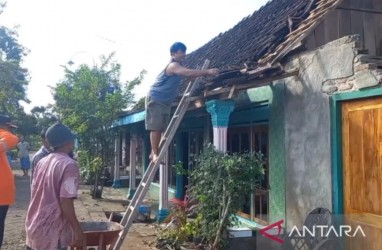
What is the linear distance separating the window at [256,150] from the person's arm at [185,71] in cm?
163

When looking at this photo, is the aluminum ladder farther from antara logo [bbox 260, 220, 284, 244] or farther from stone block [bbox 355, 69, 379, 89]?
stone block [bbox 355, 69, 379, 89]

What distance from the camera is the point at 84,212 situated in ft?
31.7

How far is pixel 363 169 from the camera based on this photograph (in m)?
4.57

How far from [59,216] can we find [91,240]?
469 millimetres

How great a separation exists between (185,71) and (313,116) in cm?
182

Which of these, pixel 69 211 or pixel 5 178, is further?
pixel 5 178

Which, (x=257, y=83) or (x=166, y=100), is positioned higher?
(x=257, y=83)

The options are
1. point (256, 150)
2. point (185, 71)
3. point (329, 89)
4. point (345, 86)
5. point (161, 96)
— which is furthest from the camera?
point (256, 150)

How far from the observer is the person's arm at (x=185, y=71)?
18.4 feet

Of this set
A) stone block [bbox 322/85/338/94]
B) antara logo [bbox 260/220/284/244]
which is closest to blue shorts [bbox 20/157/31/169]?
antara logo [bbox 260/220/284/244]

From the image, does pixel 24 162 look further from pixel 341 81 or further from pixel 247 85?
pixel 341 81

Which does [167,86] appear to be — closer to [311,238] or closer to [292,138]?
[292,138]

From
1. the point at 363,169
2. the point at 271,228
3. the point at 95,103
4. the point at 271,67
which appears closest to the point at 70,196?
the point at 363,169

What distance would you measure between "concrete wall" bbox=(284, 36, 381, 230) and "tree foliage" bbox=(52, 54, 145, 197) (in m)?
7.55
